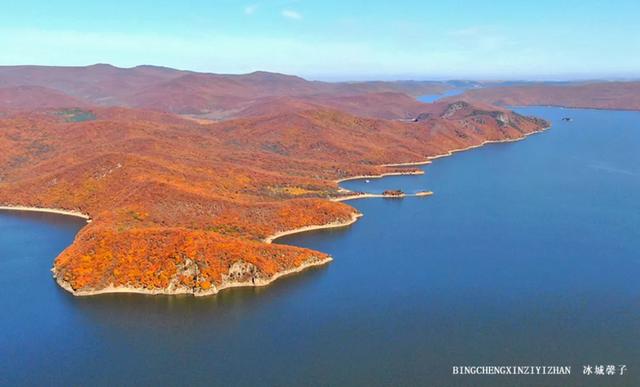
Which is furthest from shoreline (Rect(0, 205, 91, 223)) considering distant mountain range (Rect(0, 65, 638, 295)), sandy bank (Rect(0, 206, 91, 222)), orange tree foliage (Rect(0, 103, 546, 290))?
orange tree foliage (Rect(0, 103, 546, 290))

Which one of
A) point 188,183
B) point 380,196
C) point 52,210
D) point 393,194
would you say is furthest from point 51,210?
point 393,194

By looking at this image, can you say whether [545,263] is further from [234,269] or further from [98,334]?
[98,334]

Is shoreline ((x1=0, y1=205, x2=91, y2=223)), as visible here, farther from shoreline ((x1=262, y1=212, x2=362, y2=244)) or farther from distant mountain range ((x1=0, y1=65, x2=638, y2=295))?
shoreline ((x1=262, y1=212, x2=362, y2=244))

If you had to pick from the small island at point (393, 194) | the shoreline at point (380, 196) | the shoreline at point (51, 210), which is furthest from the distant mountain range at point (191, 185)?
the small island at point (393, 194)

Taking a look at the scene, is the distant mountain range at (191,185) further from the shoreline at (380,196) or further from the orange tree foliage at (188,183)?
the shoreline at (380,196)

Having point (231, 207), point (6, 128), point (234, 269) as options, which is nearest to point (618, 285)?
point (234, 269)

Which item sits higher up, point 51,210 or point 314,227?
point 51,210

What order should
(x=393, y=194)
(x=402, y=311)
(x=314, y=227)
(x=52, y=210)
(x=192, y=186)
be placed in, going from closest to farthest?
(x=402, y=311) → (x=314, y=227) → (x=192, y=186) → (x=52, y=210) → (x=393, y=194)

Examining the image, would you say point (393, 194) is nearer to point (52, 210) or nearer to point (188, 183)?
point (188, 183)
